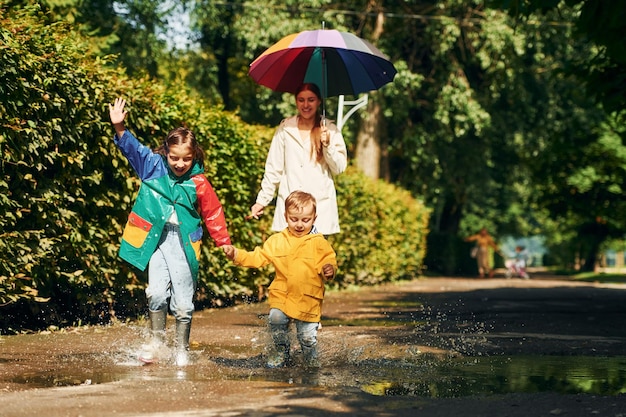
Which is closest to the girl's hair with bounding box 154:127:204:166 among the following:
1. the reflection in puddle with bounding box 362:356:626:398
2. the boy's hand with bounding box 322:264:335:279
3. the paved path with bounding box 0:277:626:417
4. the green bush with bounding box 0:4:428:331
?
the boy's hand with bounding box 322:264:335:279

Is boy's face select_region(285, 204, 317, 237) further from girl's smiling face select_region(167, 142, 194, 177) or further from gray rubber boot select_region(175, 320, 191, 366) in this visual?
gray rubber boot select_region(175, 320, 191, 366)

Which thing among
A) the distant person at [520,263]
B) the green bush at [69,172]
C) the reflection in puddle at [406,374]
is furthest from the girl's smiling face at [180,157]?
the distant person at [520,263]

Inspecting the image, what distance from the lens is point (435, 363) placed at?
7.51 metres

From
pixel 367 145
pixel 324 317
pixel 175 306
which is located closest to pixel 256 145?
pixel 324 317

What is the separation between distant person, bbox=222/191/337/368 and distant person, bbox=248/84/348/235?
2.81 ft

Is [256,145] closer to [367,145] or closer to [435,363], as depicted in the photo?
[435,363]

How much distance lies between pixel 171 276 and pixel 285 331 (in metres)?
1.01

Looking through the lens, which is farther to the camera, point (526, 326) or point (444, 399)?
point (526, 326)

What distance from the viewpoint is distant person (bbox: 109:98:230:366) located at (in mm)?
7422

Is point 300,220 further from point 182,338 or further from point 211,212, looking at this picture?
point 182,338

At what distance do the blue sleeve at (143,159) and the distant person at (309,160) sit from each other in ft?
3.08

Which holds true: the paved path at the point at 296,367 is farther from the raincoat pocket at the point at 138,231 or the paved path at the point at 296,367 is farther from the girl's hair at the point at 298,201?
Result: the girl's hair at the point at 298,201

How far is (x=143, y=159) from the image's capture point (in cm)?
752

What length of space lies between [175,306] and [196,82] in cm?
3461
